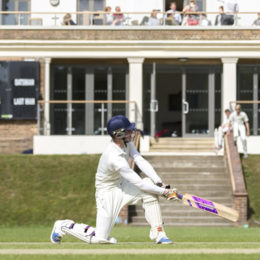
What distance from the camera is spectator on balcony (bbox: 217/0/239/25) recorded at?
105 feet

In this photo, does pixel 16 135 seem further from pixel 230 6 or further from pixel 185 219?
pixel 185 219

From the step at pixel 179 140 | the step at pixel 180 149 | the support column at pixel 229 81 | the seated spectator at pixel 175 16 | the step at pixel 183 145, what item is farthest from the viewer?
the support column at pixel 229 81

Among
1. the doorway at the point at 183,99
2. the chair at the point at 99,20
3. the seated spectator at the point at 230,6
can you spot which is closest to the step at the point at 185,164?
the doorway at the point at 183,99

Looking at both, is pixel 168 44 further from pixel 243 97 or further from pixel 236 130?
pixel 236 130

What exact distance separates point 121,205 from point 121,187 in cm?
25

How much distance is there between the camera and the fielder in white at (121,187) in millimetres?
10562

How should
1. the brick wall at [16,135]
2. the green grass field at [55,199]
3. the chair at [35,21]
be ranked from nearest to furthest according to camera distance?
1. the green grass field at [55,199]
2. the brick wall at [16,135]
3. the chair at [35,21]

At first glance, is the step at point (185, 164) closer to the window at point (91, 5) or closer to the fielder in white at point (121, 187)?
the window at point (91, 5)


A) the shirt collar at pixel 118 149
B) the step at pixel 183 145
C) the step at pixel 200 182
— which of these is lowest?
the step at pixel 200 182

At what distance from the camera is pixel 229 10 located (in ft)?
106

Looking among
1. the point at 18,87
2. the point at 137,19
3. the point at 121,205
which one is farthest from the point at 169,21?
the point at 121,205

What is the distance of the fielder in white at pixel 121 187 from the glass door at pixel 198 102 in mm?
21855

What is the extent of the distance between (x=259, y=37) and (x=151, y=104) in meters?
4.92

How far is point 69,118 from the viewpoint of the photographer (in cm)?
3072
